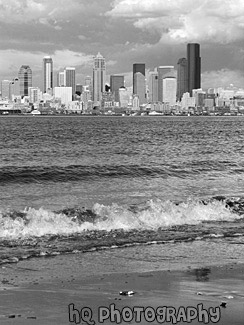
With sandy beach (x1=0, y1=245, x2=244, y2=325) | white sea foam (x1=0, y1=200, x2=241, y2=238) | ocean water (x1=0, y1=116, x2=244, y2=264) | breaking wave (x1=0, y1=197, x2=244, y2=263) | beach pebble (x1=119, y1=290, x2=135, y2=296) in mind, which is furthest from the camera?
white sea foam (x1=0, y1=200, x2=241, y2=238)

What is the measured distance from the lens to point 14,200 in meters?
26.8

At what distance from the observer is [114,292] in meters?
12.0

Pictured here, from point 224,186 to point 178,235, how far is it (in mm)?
15581

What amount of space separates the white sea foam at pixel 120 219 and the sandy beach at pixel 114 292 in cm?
403

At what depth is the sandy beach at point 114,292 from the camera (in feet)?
33.7

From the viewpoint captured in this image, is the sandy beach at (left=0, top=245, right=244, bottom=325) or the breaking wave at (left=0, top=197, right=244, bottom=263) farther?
the breaking wave at (left=0, top=197, right=244, bottom=263)

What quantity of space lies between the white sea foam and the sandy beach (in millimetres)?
4031

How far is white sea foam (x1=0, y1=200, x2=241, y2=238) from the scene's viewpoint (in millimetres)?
19469

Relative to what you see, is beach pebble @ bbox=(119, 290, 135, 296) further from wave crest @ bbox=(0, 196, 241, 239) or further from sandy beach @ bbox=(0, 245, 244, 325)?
wave crest @ bbox=(0, 196, 241, 239)

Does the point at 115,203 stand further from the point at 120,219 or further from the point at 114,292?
the point at 114,292

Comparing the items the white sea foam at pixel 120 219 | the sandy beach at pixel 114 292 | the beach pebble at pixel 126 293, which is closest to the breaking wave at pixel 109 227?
the white sea foam at pixel 120 219

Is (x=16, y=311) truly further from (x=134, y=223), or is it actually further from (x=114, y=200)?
(x=114, y=200)

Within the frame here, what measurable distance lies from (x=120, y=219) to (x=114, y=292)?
9.37 meters

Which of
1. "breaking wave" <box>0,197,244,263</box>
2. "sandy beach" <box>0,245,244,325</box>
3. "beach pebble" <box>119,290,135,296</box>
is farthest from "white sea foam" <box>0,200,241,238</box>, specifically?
"beach pebble" <box>119,290,135,296</box>
